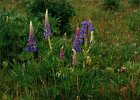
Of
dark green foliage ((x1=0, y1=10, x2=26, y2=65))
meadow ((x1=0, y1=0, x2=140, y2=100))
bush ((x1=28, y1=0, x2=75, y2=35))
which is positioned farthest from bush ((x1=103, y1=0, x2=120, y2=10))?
dark green foliage ((x1=0, y1=10, x2=26, y2=65))

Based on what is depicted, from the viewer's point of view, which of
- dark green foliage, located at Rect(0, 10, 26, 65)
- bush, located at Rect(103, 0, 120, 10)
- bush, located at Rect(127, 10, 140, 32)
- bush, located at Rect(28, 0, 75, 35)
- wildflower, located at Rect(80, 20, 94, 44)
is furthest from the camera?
bush, located at Rect(103, 0, 120, 10)

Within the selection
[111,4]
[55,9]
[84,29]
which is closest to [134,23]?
[55,9]

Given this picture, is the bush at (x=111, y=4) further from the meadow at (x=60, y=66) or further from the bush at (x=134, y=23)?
the meadow at (x=60, y=66)

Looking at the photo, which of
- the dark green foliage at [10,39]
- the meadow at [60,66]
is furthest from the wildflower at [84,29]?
the dark green foliage at [10,39]

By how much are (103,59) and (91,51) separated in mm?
412

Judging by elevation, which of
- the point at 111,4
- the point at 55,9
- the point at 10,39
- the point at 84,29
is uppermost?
the point at 84,29

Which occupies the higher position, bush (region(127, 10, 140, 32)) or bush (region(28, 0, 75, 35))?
bush (region(28, 0, 75, 35))

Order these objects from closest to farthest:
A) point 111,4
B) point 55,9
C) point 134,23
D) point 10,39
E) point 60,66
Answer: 1. point 60,66
2. point 10,39
3. point 55,9
4. point 134,23
5. point 111,4

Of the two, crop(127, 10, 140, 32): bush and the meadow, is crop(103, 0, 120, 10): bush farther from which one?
the meadow

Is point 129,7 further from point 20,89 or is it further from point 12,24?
point 20,89

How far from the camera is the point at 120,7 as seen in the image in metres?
11.4

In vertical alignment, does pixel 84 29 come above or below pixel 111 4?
above

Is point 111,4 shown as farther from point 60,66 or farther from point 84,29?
point 60,66

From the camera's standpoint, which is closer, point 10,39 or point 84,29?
point 84,29
